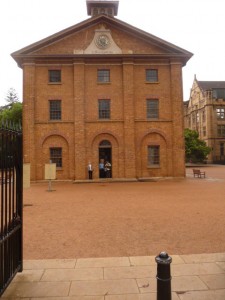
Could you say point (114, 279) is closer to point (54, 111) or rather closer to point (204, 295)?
point (204, 295)

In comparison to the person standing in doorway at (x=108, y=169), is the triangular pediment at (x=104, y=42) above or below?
above

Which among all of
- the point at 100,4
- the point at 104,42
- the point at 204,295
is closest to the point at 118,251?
the point at 204,295

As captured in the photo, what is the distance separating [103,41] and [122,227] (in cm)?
2064

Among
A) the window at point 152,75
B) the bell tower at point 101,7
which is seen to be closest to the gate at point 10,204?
the window at point 152,75

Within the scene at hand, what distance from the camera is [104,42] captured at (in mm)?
26250

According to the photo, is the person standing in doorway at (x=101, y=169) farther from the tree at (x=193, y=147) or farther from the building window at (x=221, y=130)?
the building window at (x=221, y=130)

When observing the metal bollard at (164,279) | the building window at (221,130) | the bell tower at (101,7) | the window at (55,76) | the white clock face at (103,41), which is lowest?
the metal bollard at (164,279)

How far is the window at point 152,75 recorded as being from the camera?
2659cm

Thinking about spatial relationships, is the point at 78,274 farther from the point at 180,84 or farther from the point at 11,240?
the point at 180,84

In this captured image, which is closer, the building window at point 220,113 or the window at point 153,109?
the window at point 153,109

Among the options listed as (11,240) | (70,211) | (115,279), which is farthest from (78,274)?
(70,211)

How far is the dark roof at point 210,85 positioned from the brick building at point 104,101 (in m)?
40.6

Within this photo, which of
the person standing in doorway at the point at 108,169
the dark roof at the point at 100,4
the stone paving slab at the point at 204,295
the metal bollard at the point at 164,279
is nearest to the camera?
the metal bollard at the point at 164,279

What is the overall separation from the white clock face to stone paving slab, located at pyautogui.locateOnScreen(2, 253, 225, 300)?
74.8 ft
